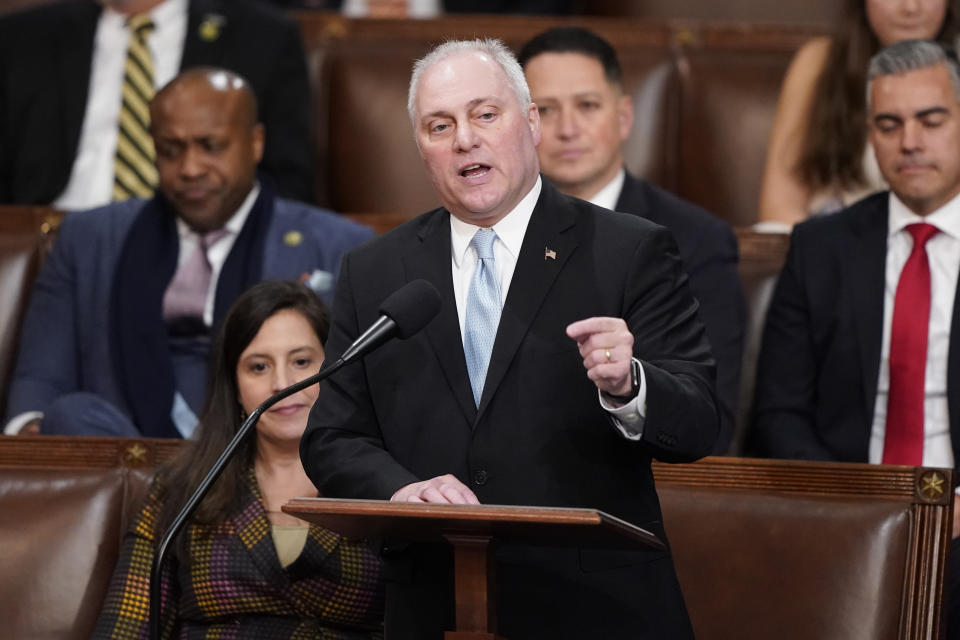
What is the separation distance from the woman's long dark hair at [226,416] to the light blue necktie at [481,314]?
63 cm

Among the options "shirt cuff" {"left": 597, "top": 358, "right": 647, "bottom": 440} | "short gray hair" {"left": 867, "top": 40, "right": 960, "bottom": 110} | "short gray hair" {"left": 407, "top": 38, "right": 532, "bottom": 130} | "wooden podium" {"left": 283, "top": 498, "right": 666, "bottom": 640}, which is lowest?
"wooden podium" {"left": 283, "top": 498, "right": 666, "bottom": 640}

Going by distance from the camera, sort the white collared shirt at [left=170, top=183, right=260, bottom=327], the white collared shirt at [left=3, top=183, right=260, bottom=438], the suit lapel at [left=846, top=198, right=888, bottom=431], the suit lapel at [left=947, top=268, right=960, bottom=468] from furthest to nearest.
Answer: the white collared shirt at [left=170, top=183, right=260, bottom=327], the white collared shirt at [left=3, top=183, right=260, bottom=438], the suit lapel at [left=846, top=198, right=888, bottom=431], the suit lapel at [left=947, top=268, right=960, bottom=468]

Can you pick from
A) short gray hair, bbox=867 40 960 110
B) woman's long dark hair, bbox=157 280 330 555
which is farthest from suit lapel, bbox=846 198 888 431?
woman's long dark hair, bbox=157 280 330 555

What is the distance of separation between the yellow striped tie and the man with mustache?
1455 mm

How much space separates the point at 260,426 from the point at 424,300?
2.47 feet

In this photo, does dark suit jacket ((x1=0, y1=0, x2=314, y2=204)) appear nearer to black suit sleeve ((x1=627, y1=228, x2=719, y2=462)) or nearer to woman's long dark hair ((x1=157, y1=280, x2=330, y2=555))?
woman's long dark hair ((x1=157, y1=280, x2=330, y2=555))

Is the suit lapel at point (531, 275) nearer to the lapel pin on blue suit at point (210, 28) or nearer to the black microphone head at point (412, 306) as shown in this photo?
the black microphone head at point (412, 306)

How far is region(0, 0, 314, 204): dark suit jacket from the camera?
3.25 meters

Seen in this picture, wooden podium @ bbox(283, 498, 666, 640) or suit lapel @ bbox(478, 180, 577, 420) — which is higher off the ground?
suit lapel @ bbox(478, 180, 577, 420)

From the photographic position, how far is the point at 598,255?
1506 mm

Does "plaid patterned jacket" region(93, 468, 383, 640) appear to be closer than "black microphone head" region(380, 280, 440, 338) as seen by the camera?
No

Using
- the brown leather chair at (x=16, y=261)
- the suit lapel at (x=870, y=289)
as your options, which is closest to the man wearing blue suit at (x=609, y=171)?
the suit lapel at (x=870, y=289)

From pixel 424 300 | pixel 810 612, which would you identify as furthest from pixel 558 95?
pixel 424 300

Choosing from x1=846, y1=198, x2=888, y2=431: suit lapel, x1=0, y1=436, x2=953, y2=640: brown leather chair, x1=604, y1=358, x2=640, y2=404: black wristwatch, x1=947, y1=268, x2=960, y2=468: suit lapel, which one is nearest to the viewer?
x1=604, y1=358, x2=640, y2=404: black wristwatch
